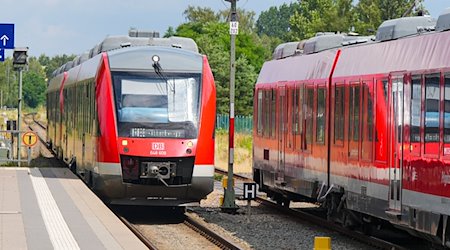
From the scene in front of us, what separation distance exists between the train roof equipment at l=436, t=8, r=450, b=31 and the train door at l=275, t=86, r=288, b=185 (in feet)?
26.5

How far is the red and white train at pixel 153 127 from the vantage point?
20859mm

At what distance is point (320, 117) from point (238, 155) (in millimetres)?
25984

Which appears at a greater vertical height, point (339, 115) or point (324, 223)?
point (339, 115)

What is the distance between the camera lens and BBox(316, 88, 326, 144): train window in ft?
66.0

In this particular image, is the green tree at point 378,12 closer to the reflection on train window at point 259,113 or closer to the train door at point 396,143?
the reflection on train window at point 259,113

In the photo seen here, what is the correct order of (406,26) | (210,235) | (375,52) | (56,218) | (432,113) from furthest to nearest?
1. (210,235)
2. (56,218)
3. (375,52)
4. (406,26)
5. (432,113)

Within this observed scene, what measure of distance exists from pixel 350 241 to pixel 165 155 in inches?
154

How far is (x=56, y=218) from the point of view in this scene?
730 inches

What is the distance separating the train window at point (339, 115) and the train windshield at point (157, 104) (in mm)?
3079

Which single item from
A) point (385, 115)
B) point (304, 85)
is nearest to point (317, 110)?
point (304, 85)

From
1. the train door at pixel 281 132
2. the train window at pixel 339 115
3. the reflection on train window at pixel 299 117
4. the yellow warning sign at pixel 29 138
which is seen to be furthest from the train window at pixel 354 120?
the yellow warning sign at pixel 29 138

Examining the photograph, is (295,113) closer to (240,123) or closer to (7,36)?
(7,36)

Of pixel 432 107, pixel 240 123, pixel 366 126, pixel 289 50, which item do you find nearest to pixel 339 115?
pixel 366 126

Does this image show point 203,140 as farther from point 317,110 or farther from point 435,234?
point 435,234
